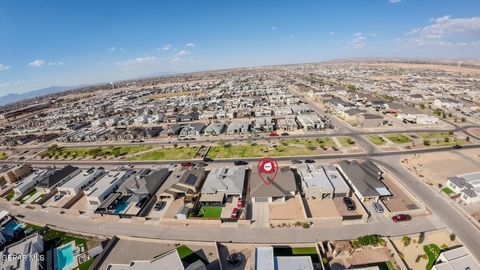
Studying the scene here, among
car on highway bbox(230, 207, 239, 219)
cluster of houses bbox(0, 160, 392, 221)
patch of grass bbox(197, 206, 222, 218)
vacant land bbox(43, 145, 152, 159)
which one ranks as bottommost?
patch of grass bbox(197, 206, 222, 218)

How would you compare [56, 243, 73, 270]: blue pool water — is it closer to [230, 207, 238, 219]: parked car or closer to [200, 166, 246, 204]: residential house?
[200, 166, 246, 204]: residential house

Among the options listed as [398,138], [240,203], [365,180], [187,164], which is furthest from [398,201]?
[187,164]

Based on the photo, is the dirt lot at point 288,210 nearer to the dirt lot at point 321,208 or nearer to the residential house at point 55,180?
the dirt lot at point 321,208

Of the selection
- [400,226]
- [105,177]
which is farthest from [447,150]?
[105,177]

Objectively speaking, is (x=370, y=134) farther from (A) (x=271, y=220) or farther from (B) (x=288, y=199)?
(A) (x=271, y=220)

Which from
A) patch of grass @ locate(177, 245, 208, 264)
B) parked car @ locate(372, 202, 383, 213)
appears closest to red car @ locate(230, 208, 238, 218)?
patch of grass @ locate(177, 245, 208, 264)

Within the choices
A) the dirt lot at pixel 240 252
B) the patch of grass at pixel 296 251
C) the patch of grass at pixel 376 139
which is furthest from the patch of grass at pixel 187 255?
the patch of grass at pixel 376 139
